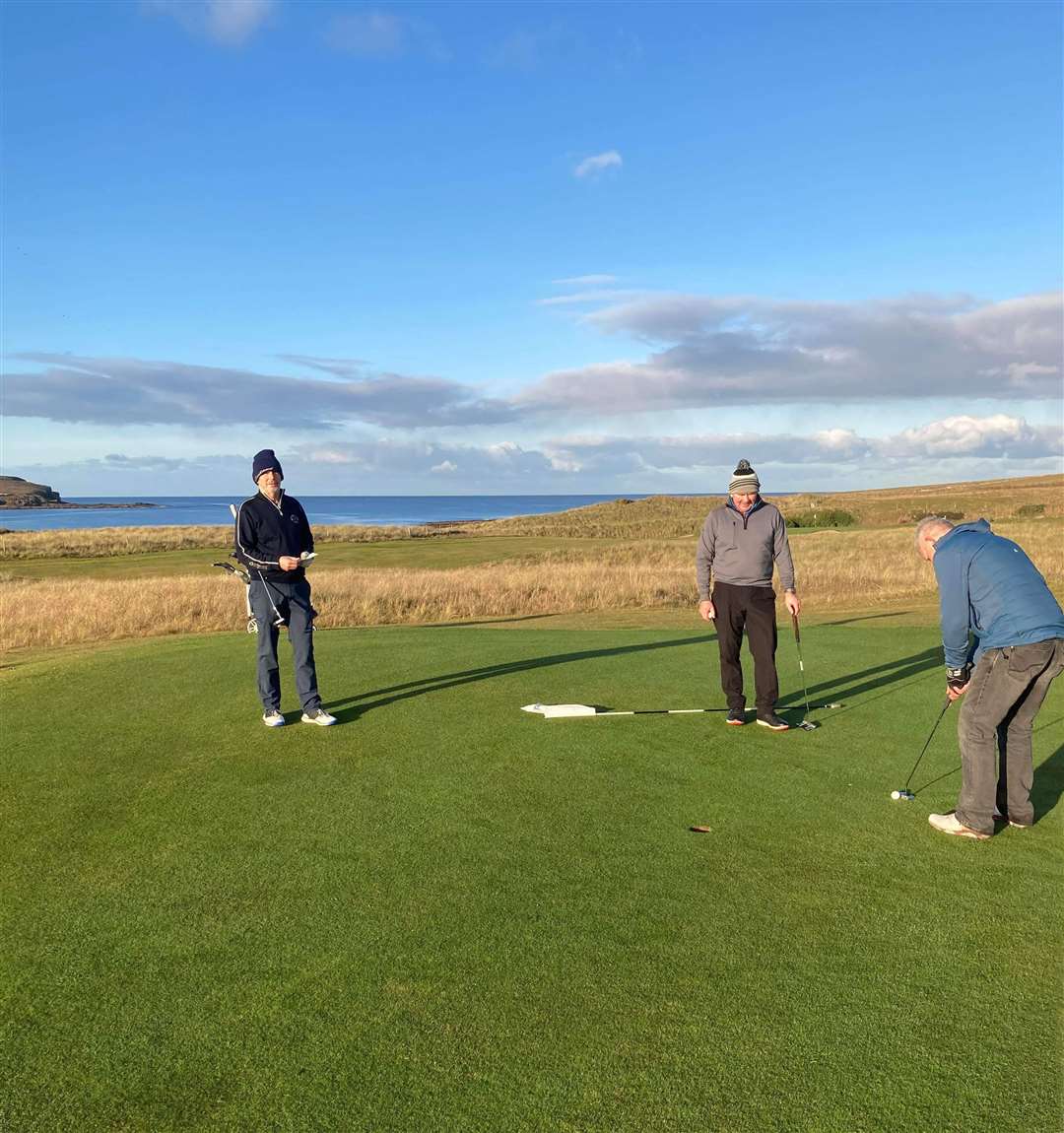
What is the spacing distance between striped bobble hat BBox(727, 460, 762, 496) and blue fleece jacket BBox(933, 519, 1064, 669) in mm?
2622

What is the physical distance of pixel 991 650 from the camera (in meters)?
5.28

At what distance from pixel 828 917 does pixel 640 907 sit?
0.91m

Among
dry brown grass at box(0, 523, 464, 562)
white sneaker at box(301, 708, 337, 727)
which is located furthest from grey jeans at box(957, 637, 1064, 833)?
dry brown grass at box(0, 523, 464, 562)

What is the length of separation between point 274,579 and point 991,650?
18.9 feet

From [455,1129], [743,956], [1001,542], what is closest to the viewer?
[455,1129]

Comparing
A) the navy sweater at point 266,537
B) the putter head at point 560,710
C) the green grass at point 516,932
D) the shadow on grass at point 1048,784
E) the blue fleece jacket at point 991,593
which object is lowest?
the shadow on grass at point 1048,784

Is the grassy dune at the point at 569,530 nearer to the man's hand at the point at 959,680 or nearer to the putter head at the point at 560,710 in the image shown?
the putter head at the point at 560,710

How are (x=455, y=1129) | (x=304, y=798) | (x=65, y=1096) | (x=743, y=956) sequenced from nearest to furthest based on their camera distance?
(x=455, y=1129), (x=65, y=1096), (x=743, y=956), (x=304, y=798)

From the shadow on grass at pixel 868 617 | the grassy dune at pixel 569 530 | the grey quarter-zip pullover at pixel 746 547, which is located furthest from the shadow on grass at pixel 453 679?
the grassy dune at pixel 569 530

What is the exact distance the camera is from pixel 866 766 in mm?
6641

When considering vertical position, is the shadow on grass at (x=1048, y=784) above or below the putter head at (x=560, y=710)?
below

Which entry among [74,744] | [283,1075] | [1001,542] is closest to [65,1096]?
[283,1075]

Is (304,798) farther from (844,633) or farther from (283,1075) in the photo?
(844,633)

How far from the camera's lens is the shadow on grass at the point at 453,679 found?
8547 mm
